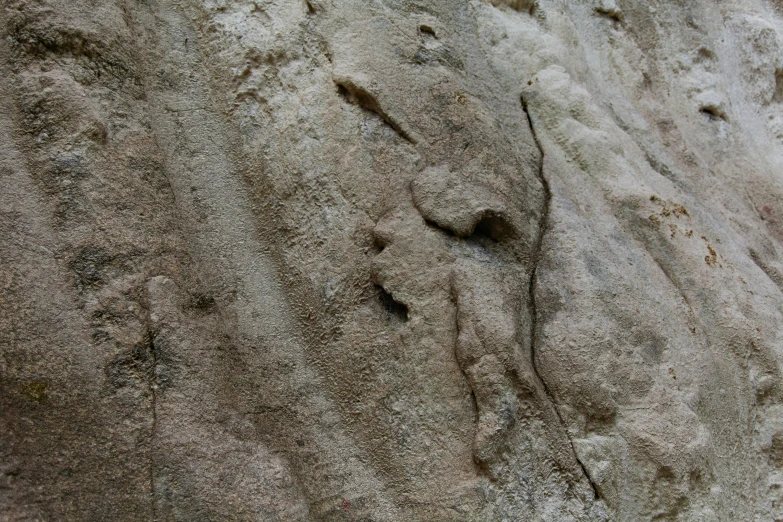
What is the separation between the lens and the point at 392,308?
12.5ft

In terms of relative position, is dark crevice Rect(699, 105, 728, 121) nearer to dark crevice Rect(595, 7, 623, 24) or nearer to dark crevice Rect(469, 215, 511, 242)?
dark crevice Rect(595, 7, 623, 24)

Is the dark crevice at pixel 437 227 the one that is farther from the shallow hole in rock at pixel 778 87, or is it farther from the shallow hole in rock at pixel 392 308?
the shallow hole in rock at pixel 778 87

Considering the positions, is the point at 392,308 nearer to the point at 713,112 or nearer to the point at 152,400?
the point at 152,400

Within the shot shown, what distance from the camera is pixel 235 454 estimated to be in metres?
3.44

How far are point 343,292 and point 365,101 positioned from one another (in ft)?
3.89

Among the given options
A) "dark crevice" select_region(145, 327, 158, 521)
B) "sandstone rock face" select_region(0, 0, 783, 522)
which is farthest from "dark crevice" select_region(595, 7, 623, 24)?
"dark crevice" select_region(145, 327, 158, 521)

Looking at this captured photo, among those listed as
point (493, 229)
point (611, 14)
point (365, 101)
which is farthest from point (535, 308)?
point (611, 14)

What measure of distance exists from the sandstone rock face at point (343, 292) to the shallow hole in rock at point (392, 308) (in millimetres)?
12

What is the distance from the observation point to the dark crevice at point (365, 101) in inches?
163

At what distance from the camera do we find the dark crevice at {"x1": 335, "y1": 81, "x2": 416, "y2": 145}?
4.14m

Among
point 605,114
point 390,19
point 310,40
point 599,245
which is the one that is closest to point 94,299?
point 310,40

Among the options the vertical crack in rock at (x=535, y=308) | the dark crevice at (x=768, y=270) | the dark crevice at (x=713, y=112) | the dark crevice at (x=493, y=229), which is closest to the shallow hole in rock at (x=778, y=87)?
the dark crevice at (x=713, y=112)

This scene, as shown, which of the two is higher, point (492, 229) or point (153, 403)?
point (492, 229)

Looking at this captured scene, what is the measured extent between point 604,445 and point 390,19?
2.89m
